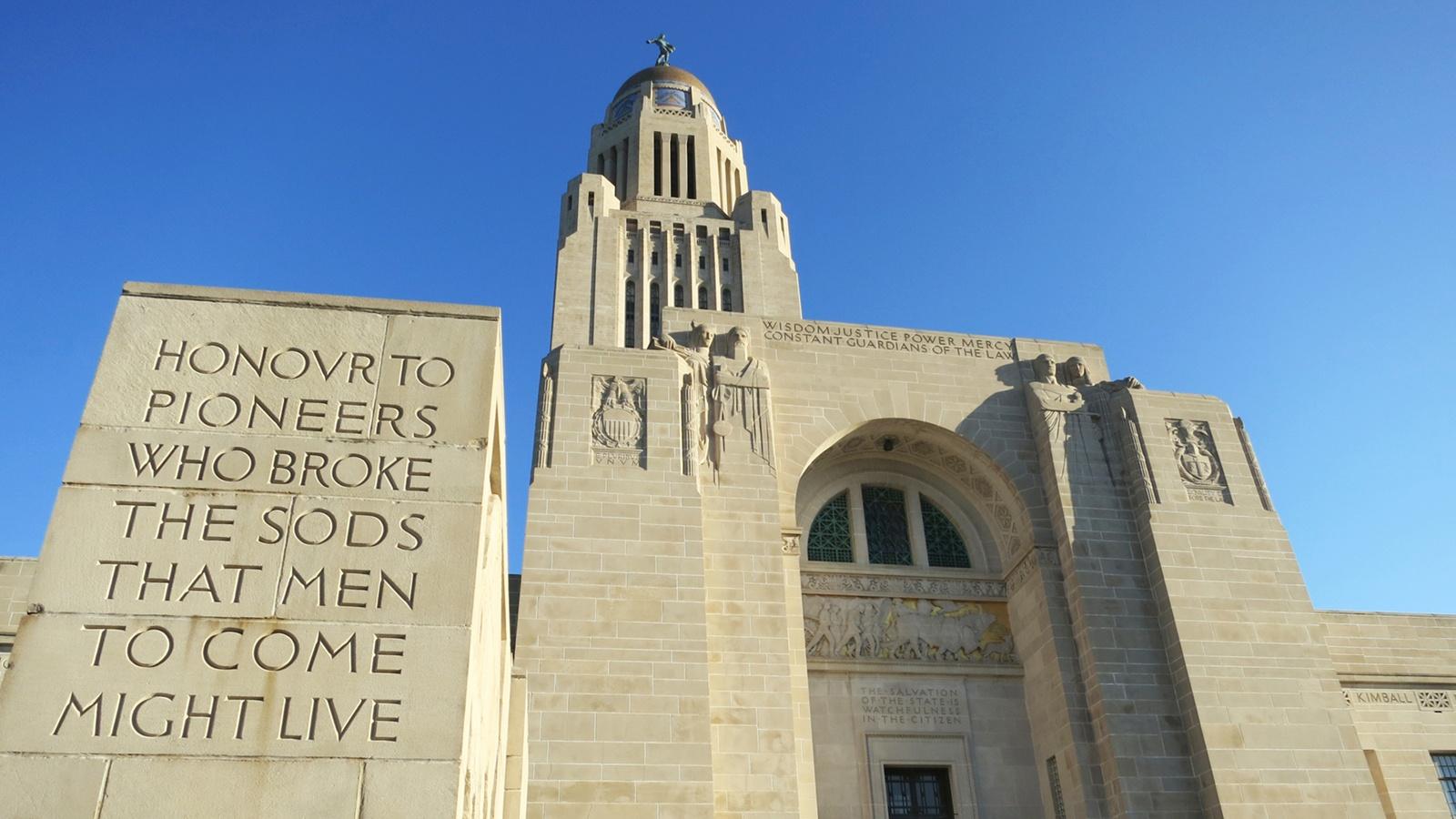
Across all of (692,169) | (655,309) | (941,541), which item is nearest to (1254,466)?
(941,541)

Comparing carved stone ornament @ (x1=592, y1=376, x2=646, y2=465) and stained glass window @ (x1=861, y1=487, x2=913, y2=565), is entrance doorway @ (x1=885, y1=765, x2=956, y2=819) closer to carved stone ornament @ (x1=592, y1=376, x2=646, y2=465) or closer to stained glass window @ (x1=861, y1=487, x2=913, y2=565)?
stained glass window @ (x1=861, y1=487, x2=913, y2=565)

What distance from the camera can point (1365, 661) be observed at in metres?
18.2

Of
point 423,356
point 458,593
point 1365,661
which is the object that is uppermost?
point 1365,661

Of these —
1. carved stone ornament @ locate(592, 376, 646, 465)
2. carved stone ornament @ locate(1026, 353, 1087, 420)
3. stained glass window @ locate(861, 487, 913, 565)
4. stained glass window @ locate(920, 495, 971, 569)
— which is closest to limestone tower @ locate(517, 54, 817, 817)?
carved stone ornament @ locate(592, 376, 646, 465)

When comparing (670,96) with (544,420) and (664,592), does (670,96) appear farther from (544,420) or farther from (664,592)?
(664,592)

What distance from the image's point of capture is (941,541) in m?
19.2

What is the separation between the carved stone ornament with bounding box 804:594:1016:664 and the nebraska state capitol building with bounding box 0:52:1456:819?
0.19ft

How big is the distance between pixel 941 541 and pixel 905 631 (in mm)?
2222

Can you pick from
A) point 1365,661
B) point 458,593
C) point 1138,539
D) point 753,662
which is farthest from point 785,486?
point 458,593

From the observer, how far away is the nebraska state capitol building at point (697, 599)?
5387 mm

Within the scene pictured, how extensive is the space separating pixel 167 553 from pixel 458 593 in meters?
1.55

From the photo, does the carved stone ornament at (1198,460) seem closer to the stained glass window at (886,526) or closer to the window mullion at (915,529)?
the window mullion at (915,529)

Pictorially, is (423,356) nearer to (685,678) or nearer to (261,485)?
(261,485)

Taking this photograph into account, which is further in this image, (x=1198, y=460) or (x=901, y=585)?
(x=1198, y=460)
